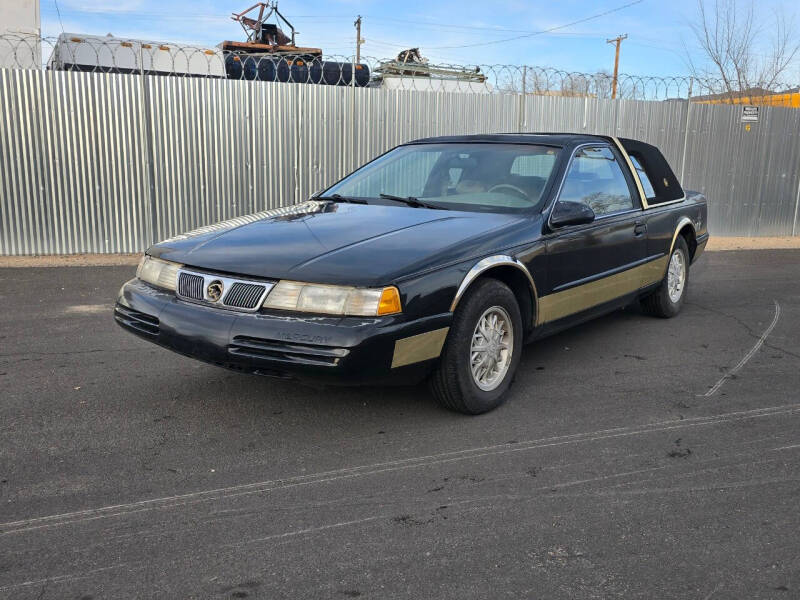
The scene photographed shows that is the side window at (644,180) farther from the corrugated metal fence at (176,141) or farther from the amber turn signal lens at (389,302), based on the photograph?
the corrugated metal fence at (176,141)

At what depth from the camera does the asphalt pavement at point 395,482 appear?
2535 mm

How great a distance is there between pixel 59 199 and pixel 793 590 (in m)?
9.49

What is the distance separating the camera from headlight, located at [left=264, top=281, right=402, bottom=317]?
338cm

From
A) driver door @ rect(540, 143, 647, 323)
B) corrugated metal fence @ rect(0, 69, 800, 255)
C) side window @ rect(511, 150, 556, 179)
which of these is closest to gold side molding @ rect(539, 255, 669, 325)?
driver door @ rect(540, 143, 647, 323)

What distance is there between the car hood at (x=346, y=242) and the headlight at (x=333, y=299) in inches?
1.6

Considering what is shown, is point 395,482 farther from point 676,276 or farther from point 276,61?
point 276,61

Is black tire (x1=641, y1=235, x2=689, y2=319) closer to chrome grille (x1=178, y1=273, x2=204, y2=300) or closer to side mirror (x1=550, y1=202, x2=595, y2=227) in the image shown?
side mirror (x1=550, y1=202, x2=595, y2=227)

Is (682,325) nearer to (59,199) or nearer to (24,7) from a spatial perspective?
(59,199)

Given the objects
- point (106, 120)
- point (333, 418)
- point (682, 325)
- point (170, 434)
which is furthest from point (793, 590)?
point (106, 120)

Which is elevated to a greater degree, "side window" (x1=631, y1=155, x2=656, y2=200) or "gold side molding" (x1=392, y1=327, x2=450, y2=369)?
"side window" (x1=631, y1=155, x2=656, y2=200)

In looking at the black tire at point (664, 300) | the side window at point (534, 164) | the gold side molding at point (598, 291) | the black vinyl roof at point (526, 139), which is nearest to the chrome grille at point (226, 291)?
the gold side molding at point (598, 291)

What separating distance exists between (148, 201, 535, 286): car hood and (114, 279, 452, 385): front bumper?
8.7 inches

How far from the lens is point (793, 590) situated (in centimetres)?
246

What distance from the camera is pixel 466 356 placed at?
12.6ft
